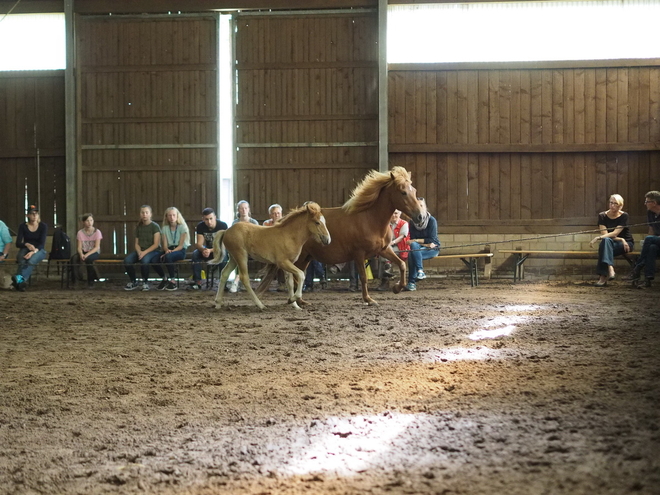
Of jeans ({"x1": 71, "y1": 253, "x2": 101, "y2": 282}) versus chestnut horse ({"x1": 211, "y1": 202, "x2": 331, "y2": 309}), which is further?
jeans ({"x1": 71, "y1": 253, "x2": 101, "y2": 282})

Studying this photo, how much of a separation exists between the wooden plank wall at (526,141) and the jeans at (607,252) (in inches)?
100

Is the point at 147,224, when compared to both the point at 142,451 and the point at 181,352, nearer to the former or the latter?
the point at 181,352

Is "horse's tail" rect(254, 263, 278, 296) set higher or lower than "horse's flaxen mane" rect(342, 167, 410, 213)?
lower

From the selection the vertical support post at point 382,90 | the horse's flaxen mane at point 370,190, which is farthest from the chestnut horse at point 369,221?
the vertical support post at point 382,90

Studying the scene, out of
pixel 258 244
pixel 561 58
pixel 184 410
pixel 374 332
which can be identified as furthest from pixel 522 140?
pixel 184 410

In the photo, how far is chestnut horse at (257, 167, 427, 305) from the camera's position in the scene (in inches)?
346

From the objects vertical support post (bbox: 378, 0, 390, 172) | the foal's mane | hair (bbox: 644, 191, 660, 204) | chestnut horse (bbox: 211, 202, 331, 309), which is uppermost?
vertical support post (bbox: 378, 0, 390, 172)

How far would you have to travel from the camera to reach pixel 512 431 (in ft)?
9.98

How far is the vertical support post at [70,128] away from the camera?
1330 centimetres

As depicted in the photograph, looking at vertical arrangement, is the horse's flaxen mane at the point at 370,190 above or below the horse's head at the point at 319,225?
above

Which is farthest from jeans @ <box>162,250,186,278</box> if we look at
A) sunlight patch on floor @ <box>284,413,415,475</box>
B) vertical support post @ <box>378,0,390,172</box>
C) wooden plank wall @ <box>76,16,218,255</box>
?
sunlight patch on floor @ <box>284,413,415,475</box>

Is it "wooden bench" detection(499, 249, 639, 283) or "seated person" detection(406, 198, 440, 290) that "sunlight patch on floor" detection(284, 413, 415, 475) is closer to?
"seated person" detection(406, 198, 440, 290)

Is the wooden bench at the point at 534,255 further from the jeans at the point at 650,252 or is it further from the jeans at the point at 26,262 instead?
the jeans at the point at 26,262

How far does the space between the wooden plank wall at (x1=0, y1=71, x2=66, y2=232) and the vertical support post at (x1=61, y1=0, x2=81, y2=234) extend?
31 centimetres
